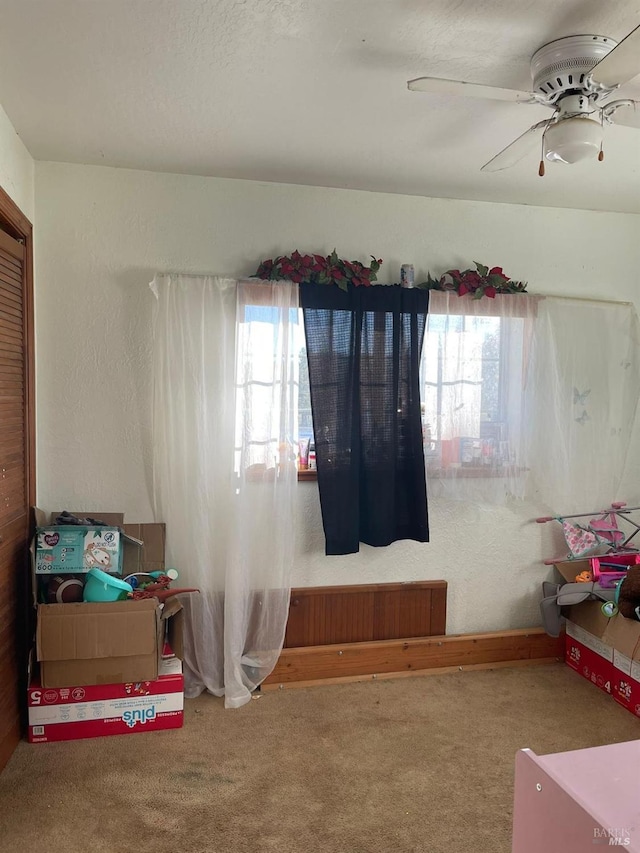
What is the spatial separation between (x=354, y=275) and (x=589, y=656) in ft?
7.35

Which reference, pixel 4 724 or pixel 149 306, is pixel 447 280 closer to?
pixel 149 306

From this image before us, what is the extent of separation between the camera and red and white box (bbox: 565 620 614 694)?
2977 mm

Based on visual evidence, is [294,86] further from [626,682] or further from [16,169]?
[626,682]

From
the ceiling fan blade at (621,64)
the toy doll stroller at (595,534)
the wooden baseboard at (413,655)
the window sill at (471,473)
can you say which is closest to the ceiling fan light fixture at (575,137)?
the ceiling fan blade at (621,64)

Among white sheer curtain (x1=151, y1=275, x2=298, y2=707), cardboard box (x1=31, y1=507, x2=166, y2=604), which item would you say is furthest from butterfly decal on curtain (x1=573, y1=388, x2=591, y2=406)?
cardboard box (x1=31, y1=507, x2=166, y2=604)

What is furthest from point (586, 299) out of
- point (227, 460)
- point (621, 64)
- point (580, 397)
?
point (227, 460)

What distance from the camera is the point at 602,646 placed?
9.89 feet

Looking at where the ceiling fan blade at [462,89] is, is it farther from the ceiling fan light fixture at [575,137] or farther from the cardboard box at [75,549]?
the cardboard box at [75,549]

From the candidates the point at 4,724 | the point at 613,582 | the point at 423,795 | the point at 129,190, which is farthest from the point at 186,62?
the point at 613,582

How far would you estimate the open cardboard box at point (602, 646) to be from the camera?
2.80 meters

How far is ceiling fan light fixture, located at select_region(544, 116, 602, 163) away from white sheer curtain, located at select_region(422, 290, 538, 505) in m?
1.31

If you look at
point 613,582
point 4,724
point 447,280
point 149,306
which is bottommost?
point 4,724

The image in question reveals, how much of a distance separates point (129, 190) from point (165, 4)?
4.34ft

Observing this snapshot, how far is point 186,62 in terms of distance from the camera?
76.1 inches
